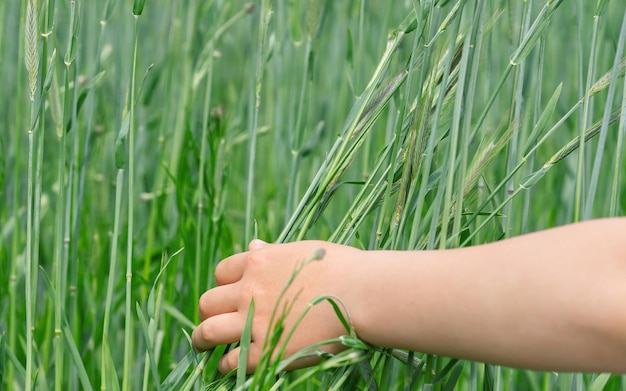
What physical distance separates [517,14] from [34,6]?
408 millimetres

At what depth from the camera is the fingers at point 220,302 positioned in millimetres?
637

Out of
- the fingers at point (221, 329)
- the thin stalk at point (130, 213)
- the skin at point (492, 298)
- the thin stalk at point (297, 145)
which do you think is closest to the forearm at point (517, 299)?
the skin at point (492, 298)

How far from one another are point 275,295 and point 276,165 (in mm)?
605

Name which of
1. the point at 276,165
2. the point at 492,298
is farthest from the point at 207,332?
the point at 276,165

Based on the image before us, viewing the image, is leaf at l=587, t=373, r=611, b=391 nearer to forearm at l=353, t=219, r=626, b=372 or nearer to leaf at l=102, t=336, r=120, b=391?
forearm at l=353, t=219, r=626, b=372

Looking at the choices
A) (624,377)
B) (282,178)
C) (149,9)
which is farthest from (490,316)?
(149,9)

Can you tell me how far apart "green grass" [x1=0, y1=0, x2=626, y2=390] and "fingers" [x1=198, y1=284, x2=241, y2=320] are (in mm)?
40

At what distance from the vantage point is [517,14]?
775mm

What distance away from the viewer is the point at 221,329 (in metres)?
0.63

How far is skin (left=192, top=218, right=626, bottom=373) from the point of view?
0.48 metres

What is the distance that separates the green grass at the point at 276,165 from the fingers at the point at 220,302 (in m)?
0.04

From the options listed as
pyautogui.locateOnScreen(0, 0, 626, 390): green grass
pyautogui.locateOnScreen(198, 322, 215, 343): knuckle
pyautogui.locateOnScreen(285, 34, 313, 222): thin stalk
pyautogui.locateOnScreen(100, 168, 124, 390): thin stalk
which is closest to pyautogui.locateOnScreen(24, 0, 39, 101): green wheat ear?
pyautogui.locateOnScreen(0, 0, 626, 390): green grass

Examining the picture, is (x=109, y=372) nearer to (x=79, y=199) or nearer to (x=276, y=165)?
(x=79, y=199)

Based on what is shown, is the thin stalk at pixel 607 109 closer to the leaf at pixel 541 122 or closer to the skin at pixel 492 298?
the leaf at pixel 541 122
